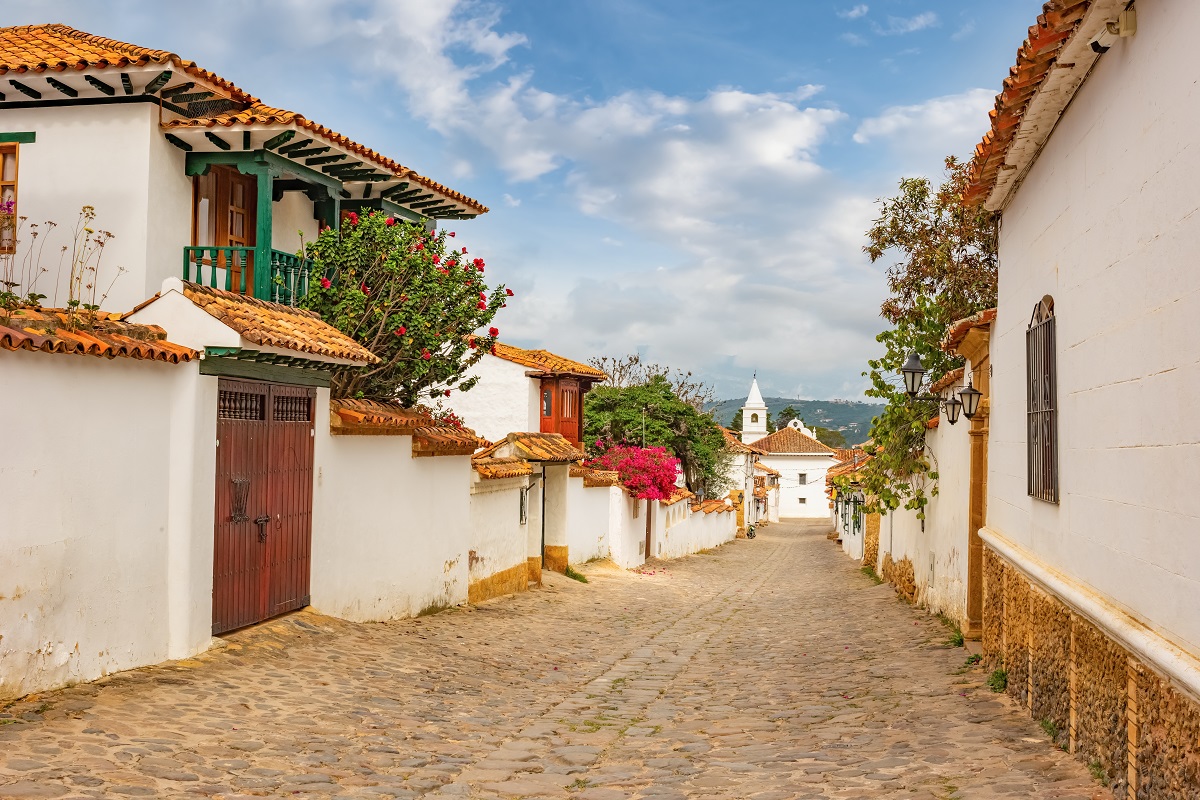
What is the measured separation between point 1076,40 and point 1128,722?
3597 millimetres

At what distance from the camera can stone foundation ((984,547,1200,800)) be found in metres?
4.44

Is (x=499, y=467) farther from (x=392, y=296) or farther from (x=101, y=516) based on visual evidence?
(x=101, y=516)

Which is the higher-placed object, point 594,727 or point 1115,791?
point 1115,791

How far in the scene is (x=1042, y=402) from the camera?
7426mm

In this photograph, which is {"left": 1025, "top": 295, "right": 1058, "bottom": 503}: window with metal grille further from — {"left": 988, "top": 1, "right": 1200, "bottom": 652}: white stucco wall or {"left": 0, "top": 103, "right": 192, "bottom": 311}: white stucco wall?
{"left": 0, "top": 103, "right": 192, "bottom": 311}: white stucco wall

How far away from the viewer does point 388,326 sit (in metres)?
13.6

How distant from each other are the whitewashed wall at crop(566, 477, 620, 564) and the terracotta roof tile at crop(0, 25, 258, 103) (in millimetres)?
12508

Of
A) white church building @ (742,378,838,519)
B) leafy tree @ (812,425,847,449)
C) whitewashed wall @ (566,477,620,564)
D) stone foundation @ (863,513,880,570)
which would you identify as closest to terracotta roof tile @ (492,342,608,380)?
whitewashed wall @ (566,477,620,564)

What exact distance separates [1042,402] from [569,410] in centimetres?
2669

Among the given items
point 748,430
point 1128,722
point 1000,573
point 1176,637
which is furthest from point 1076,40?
point 748,430

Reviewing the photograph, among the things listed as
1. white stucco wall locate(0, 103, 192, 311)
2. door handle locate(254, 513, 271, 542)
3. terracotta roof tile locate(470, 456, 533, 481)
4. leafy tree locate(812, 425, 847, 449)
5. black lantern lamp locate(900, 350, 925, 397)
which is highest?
white stucco wall locate(0, 103, 192, 311)

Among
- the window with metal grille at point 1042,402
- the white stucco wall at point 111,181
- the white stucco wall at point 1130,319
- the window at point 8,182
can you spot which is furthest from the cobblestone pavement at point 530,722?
the window at point 8,182

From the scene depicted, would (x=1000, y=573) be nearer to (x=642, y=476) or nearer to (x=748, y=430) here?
Result: (x=642, y=476)

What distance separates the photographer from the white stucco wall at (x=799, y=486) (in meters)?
89.7
